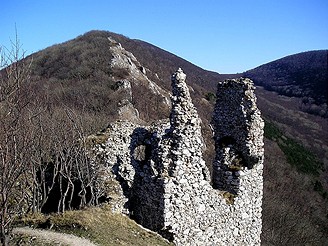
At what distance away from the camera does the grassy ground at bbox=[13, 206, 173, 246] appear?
12.6m

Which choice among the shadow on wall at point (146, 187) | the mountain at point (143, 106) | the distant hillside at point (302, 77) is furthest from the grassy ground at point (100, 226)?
the distant hillside at point (302, 77)

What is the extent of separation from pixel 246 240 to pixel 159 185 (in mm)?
4948

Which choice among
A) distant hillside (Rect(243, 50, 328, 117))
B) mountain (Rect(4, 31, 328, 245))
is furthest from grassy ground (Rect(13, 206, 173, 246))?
distant hillside (Rect(243, 50, 328, 117))

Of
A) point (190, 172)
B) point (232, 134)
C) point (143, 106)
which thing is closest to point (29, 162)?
point (190, 172)

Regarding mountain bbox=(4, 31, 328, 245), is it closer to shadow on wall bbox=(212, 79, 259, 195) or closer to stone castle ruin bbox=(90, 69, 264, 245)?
stone castle ruin bbox=(90, 69, 264, 245)

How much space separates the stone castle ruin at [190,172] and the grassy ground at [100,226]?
2.05ft

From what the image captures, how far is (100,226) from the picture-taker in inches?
517

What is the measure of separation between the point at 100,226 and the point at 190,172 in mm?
3572

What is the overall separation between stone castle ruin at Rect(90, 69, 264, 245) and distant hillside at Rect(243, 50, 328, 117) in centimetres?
10633

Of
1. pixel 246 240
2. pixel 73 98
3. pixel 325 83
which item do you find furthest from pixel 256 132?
pixel 325 83

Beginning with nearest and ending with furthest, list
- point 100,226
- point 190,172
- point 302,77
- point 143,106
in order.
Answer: point 100,226
point 190,172
point 143,106
point 302,77

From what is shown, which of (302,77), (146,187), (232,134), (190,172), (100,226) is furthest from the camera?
(302,77)

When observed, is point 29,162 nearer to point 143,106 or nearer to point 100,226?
point 100,226

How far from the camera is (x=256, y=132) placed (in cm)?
1627
